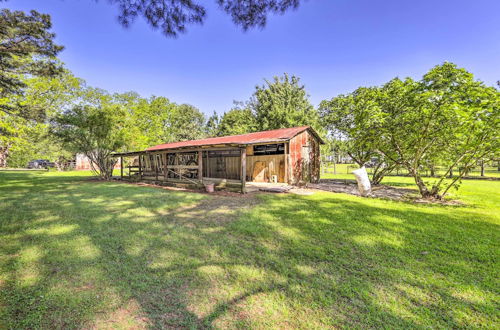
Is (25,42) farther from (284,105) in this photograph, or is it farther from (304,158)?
(284,105)

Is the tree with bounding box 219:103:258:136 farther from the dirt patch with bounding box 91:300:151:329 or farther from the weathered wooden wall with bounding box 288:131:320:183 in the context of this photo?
the dirt patch with bounding box 91:300:151:329

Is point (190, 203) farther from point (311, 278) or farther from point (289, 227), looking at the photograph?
point (311, 278)

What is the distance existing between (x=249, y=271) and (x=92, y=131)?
1801 centimetres

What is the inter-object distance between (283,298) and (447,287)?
88.3 inches

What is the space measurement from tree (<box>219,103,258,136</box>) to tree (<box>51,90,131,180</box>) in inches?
614

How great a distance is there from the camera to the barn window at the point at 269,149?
1350cm

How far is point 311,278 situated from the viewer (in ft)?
9.89

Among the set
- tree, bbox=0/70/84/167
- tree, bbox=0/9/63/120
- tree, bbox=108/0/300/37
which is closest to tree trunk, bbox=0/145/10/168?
tree, bbox=0/70/84/167

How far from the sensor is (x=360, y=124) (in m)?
9.06

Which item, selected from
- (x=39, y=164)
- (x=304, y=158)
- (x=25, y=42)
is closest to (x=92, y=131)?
(x=25, y=42)

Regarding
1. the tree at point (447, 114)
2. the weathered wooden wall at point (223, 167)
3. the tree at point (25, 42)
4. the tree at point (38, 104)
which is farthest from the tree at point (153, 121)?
the tree at point (447, 114)

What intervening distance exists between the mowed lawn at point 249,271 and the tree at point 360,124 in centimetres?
430

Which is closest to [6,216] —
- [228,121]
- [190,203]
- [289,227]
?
[190,203]

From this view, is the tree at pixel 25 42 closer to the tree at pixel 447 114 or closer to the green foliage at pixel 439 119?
the green foliage at pixel 439 119
